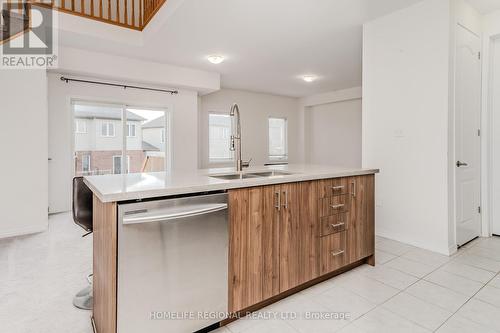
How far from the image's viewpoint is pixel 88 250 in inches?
114

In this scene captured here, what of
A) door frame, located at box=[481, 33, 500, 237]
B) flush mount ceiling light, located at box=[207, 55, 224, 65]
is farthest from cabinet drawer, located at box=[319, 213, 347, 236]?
flush mount ceiling light, located at box=[207, 55, 224, 65]

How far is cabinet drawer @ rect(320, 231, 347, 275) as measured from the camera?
2076mm

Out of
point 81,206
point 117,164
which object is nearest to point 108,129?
point 117,164

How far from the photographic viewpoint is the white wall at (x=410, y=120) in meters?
2.76

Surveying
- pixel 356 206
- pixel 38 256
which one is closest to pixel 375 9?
pixel 356 206

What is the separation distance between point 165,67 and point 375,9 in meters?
3.50

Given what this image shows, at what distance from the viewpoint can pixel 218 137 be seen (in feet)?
23.0

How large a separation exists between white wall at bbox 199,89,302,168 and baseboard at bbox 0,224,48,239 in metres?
3.51

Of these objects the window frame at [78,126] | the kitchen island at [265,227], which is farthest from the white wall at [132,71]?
the kitchen island at [265,227]

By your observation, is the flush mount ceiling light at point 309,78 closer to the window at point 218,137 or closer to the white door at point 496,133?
the window at point 218,137

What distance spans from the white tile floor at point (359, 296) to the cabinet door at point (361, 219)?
0.18m

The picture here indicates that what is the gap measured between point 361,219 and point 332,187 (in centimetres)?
49

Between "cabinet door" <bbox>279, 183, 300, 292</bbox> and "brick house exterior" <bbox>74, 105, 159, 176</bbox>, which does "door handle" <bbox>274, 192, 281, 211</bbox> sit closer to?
"cabinet door" <bbox>279, 183, 300, 292</bbox>

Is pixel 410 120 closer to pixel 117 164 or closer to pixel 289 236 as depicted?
pixel 289 236
